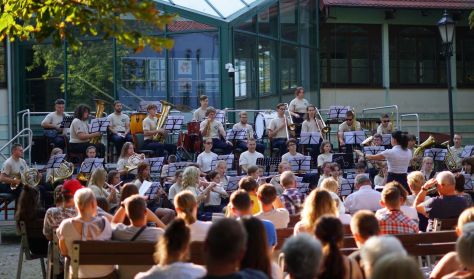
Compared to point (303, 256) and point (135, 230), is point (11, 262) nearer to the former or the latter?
point (135, 230)

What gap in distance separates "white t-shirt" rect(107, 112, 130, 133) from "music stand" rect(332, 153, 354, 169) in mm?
4606

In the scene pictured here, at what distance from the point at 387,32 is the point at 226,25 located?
30.5 feet

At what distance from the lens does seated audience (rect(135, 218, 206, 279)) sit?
6898 mm

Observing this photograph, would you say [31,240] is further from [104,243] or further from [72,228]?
[104,243]

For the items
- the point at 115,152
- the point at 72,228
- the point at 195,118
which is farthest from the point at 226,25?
the point at 72,228

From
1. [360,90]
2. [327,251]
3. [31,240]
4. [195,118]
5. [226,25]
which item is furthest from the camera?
[360,90]

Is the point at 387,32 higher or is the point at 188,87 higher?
the point at 387,32

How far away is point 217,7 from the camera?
1017 inches

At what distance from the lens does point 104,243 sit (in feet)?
29.2

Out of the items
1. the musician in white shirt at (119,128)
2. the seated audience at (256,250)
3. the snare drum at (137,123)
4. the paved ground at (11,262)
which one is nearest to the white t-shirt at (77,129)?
the musician in white shirt at (119,128)

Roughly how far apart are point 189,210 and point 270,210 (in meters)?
1.44

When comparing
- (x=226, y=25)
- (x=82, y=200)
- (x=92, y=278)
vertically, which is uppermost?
(x=226, y=25)

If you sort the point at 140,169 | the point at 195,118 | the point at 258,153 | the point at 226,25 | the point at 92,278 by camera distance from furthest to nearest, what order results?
the point at 226,25 < the point at 195,118 < the point at 258,153 < the point at 140,169 < the point at 92,278

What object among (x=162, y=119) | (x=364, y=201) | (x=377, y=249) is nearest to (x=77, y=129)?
(x=162, y=119)
